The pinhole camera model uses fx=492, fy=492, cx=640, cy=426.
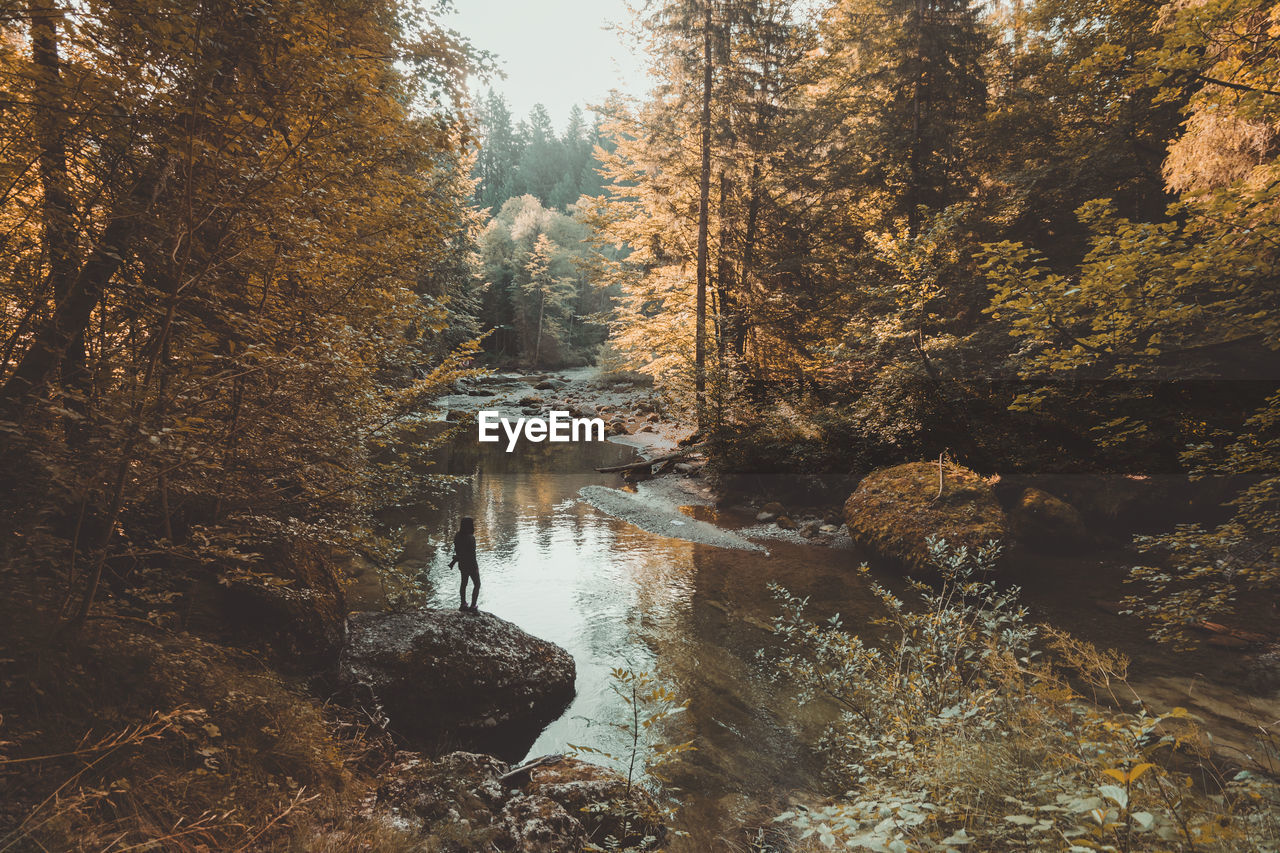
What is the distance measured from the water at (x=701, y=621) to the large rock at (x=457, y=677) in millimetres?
357

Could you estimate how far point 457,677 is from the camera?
5.54 metres

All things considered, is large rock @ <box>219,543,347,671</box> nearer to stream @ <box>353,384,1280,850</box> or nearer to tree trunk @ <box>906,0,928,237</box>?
stream @ <box>353,384,1280,850</box>

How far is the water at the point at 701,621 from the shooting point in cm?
504

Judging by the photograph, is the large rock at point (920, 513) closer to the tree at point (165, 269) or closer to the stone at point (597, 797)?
the stone at point (597, 797)

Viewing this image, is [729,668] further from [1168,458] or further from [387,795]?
[1168,458]

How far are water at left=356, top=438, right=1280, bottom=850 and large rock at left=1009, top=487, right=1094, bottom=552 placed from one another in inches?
14.8

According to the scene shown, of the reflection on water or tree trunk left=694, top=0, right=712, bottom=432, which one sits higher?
tree trunk left=694, top=0, right=712, bottom=432

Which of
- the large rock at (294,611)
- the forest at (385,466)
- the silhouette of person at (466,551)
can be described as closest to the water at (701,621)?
the forest at (385,466)

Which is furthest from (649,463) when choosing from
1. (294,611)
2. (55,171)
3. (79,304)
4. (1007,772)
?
(55,171)

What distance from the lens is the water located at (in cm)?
504

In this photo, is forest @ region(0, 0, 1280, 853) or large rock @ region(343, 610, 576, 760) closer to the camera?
forest @ region(0, 0, 1280, 853)

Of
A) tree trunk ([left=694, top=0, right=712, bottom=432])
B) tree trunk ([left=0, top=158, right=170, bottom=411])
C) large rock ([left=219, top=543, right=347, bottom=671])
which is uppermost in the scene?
tree trunk ([left=694, top=0, right=712, bottom=432])

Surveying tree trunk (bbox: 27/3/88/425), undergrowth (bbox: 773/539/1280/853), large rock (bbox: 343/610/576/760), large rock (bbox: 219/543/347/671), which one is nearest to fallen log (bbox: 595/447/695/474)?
Answer: large rock (bbox: 343/610/576/760)

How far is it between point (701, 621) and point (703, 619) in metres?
0.08
